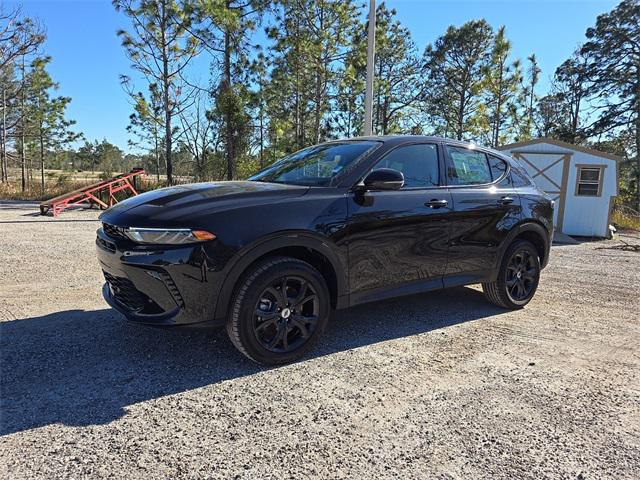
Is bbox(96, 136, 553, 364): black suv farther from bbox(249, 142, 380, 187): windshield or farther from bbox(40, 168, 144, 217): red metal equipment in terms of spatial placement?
bbox(40, 168, 144, 217): red metal equipment

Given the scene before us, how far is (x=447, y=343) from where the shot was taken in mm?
3740

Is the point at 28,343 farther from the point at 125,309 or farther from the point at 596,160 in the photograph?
the point at 596,160

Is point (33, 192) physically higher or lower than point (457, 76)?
lower

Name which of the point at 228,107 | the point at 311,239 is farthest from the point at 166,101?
the point at 311,239

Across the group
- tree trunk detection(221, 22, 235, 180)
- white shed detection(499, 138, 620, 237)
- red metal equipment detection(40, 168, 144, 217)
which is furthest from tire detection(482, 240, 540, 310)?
tree trunk detection(221, 22, 235, 180)

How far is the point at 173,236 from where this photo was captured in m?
2.79

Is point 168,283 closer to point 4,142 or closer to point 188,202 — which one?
point 188,202

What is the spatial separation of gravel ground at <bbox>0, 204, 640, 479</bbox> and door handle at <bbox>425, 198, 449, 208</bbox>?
1160 millimetres

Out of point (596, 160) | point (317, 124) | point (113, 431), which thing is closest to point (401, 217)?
point (113, 431)

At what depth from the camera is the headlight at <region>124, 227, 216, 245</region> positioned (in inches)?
110

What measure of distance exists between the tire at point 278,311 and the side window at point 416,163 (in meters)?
1.28

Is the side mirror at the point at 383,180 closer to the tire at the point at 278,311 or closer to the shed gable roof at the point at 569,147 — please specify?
the tire at the point at 278,311

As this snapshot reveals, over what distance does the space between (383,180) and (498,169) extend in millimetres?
1926

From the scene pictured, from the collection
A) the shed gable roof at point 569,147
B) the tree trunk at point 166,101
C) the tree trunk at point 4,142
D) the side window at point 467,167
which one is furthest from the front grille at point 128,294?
the tree trunk at point 4,142
